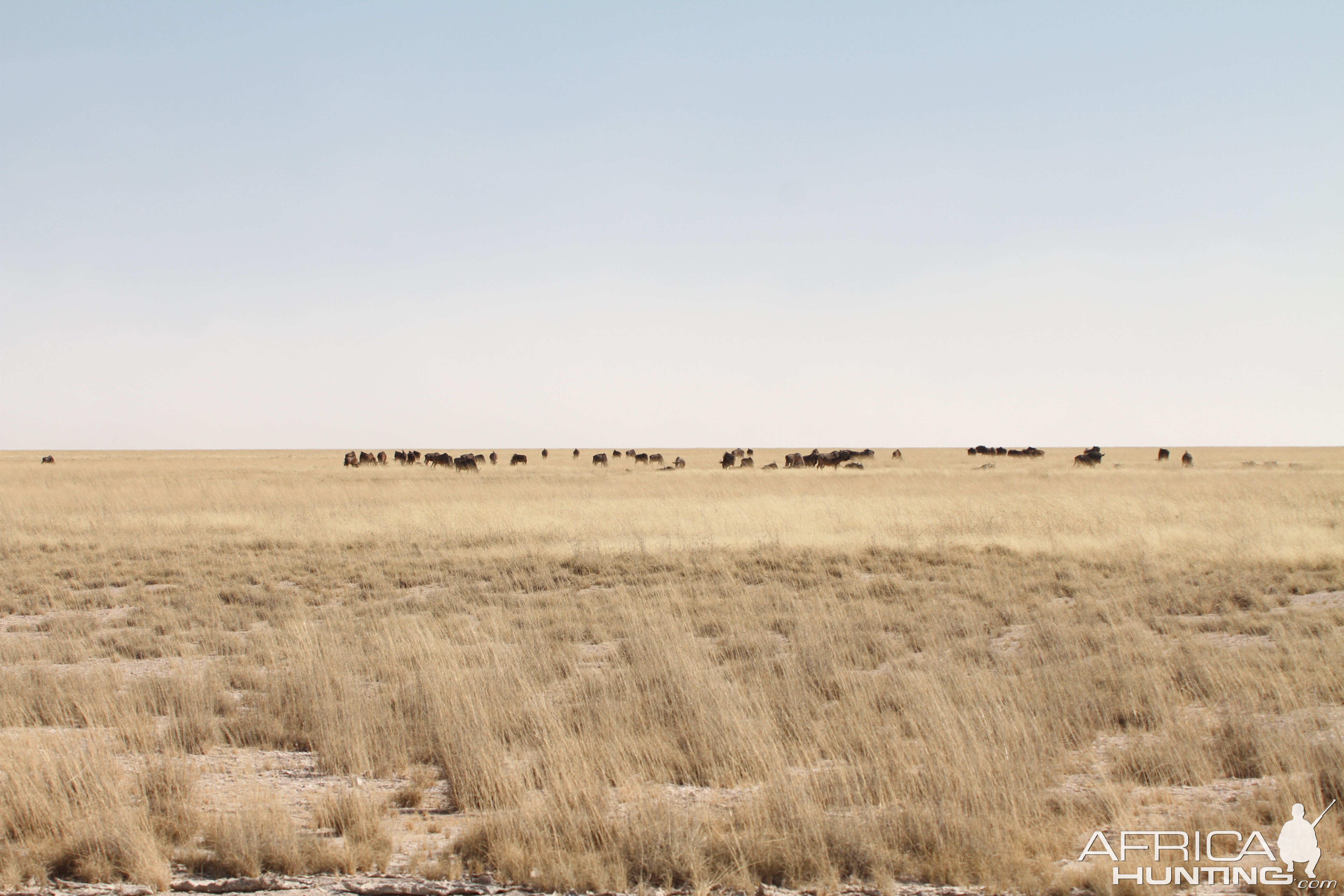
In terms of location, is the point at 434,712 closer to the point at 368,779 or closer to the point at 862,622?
the point at 368,779

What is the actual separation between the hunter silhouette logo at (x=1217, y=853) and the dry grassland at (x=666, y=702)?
0.47 ft

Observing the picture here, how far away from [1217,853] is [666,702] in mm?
4184

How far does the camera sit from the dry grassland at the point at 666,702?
5.00 m

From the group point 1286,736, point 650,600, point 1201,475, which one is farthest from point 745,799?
point 1201,475

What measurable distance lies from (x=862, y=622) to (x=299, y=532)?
15.7 meters

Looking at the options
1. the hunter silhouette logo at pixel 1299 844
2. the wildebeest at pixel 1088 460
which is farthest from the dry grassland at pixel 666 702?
the wildebeest at pixel 1088 460

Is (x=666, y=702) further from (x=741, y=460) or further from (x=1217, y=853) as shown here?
(x=741, y=460)

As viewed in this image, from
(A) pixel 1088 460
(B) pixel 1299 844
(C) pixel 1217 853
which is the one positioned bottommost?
(C) pixel 1217 853

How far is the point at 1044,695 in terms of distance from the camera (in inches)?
308

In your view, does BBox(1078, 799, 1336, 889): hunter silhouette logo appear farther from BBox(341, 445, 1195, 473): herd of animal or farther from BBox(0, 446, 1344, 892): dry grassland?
BBox(341, 445, 1195, 473): herd of animal

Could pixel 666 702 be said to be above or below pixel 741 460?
below

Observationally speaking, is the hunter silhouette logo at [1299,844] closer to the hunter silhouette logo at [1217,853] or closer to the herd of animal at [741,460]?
the hunter silhouette logo at [1217,853]

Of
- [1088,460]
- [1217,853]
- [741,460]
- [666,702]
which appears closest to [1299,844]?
[1217,853]

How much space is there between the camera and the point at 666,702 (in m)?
7.71
